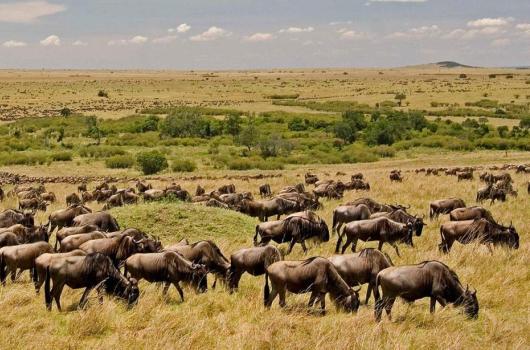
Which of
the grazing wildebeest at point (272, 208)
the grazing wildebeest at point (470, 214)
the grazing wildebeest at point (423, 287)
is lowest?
the grazing wildebeest at point (272, 208)

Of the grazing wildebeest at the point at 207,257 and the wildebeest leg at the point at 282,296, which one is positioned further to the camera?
the grazing wildebeest at the point at 207,257

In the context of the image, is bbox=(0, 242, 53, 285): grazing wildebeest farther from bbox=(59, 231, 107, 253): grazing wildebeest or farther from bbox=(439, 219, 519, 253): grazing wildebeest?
bbox=(439, 219, 519, 253): grazing wildebeest

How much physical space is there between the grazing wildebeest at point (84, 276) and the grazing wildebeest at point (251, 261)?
217 cm

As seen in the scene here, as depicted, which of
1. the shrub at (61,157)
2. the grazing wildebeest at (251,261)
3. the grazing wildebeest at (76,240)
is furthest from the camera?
the shrub at (61,157)

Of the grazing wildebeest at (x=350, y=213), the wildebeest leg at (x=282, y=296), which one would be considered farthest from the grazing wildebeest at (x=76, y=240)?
the grazing wildebeest at (x=350, y=213)

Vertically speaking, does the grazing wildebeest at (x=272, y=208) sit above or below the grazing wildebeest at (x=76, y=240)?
below

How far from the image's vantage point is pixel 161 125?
68062 mm

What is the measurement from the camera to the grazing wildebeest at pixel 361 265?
34.1 ft

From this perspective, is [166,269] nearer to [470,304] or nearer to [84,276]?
[84,276]

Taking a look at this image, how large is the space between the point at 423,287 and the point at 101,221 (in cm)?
996

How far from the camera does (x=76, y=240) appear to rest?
12.8 metres

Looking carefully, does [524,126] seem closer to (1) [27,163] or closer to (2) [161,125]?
(2) [161,125]

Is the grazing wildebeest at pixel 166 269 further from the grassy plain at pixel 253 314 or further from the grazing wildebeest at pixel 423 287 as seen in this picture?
the grazing wildebeest at pixel 423 287

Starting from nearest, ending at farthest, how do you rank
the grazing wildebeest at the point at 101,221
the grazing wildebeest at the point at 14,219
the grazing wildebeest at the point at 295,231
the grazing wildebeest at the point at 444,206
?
1. the grazing wildebeest at the point at 295,231
2. the grazing wildebeest at the point at 101,221
3. the grazing wildebeest at the point at 14,219
4. the grazing wildebeest at the point at 444,206
